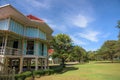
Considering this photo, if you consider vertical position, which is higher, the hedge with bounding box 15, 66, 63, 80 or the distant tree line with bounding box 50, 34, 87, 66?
the distant tree line with bounding box 50, 34, 87, 66

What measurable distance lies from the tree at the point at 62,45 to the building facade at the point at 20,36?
24.6 feet

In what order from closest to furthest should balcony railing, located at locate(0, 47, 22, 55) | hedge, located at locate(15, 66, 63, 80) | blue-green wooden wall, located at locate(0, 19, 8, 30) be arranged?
hedge, located at locate(15, 66, 63, 80) → balcony railing, located at locate(0, 47, 22, 55) → blue-green wooden wall, located at locate(0, 19, 8, 30)

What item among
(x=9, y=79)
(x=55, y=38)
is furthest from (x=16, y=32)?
(x=55, y=38)

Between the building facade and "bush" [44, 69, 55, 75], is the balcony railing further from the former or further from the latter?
"bush" [44, 69, 55, 75]

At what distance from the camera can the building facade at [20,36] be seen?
18.7 metres

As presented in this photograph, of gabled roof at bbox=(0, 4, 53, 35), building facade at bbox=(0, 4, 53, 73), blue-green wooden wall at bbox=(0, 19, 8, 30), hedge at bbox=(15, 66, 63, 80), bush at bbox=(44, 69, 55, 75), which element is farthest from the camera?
bush at bbox=(44, 69, 55, 75)

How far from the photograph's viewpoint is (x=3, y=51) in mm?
17875

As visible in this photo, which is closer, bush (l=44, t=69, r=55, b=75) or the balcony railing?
the balcony railing

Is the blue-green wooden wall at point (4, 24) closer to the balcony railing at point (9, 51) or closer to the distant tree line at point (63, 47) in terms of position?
the balcony railing at point (9, 51)

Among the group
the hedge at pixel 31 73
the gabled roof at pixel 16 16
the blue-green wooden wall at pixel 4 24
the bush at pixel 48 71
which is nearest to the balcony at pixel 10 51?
the blue-green wooden wall at pixel 4 24

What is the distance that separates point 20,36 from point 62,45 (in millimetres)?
16071

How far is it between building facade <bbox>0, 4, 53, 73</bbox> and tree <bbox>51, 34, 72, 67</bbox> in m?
7.50

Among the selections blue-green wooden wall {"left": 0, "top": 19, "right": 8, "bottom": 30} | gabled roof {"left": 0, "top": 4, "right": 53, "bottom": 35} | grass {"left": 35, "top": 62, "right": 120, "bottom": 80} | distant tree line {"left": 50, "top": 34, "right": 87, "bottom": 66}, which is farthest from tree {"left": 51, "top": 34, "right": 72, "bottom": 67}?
blue-green wooden wall {"left": 0, "top": 19, "right": 8, "bottom": 30}

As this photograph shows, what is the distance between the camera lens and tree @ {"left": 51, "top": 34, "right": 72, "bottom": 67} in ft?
114
